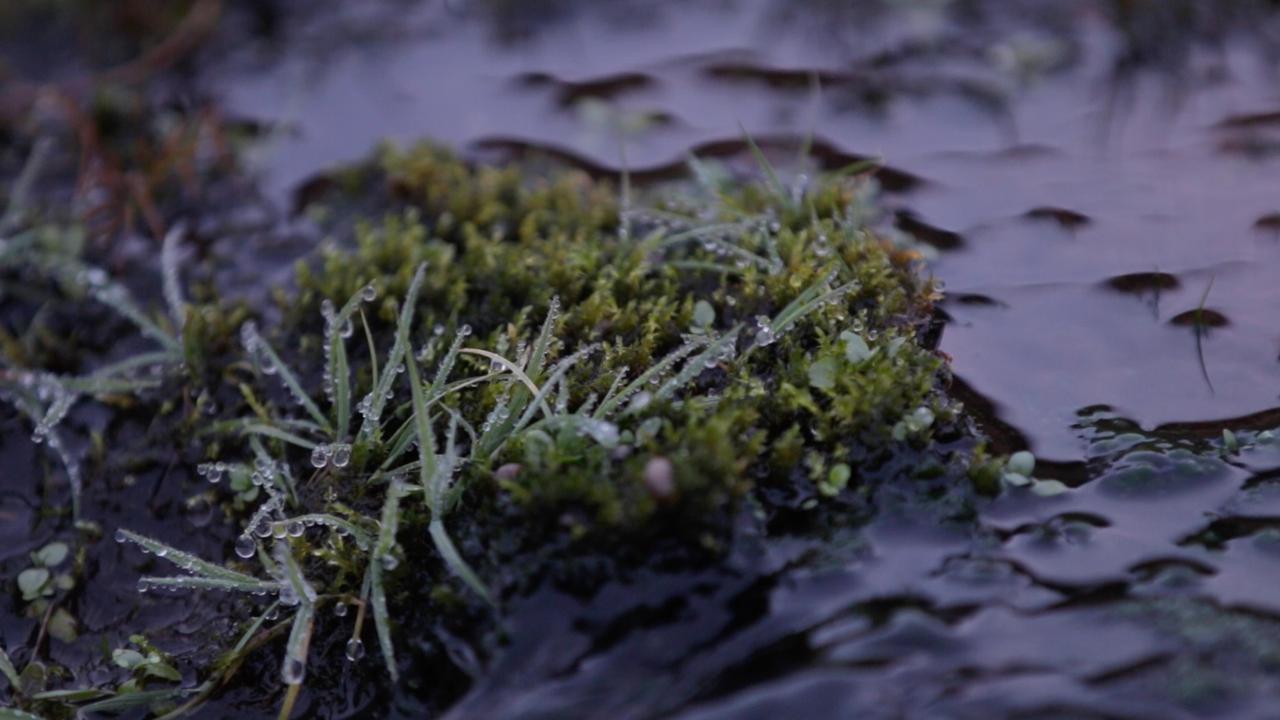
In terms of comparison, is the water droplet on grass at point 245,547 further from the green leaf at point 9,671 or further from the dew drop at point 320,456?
the green leaf at point 9,671

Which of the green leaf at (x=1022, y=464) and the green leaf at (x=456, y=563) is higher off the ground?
the green leaf at (x=1022, y=464)

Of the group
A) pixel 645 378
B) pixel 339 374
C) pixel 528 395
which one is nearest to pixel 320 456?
pixel 339 374

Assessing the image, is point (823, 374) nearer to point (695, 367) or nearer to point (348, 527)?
point (695, 367)

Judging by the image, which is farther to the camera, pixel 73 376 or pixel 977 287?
pixel 73 376

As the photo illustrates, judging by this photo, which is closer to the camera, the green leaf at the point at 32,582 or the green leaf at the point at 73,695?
the green leaf at the point at 73,695

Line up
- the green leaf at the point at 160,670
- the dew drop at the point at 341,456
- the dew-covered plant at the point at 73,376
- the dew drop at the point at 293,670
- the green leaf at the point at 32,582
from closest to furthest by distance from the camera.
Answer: the dew drop at the point at 293,670 < the green leaf at the point at 160,670 < the dew drop at the point at 341,456 < the green leaf at the point at 32,582 < the dew-covered plant at the point at 73,376

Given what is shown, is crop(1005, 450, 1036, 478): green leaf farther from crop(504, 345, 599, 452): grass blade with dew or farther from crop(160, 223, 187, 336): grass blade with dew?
crop(160, 223, 187, 336): grass blade with dew

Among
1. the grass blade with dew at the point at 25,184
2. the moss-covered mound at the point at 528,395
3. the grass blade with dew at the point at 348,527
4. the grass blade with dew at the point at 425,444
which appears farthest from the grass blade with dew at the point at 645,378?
the grass blade with dew at the point at 25,184
